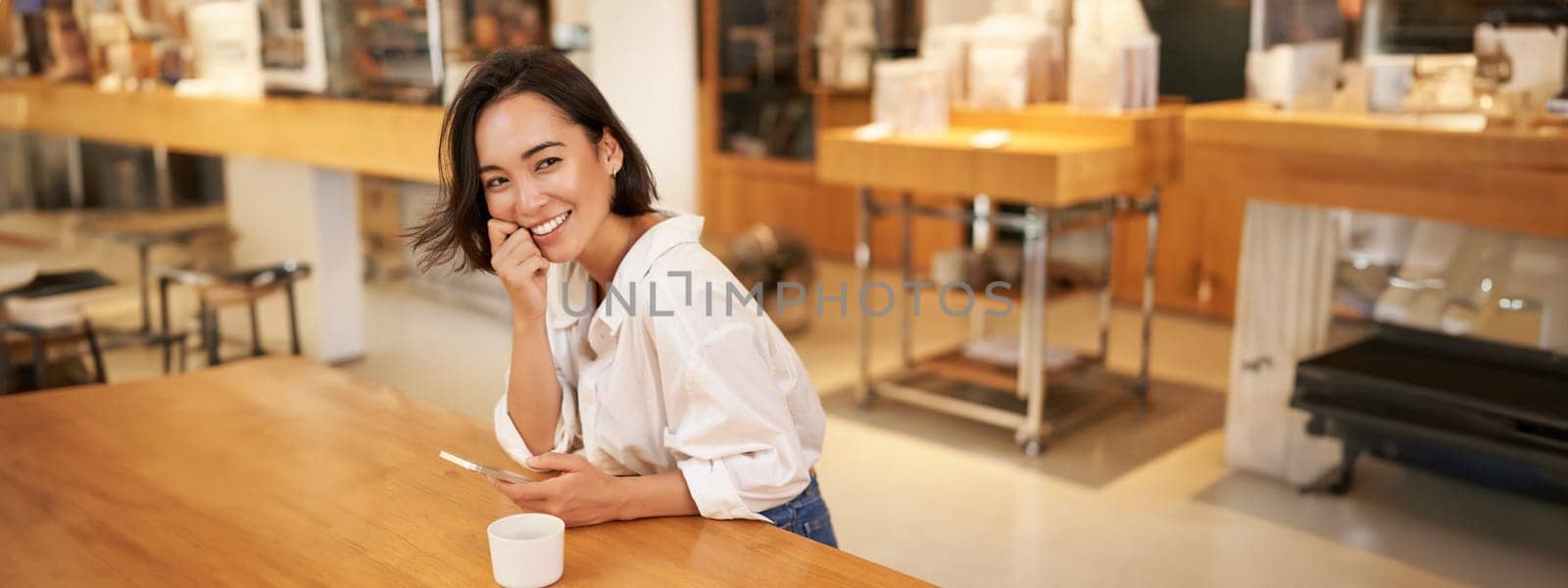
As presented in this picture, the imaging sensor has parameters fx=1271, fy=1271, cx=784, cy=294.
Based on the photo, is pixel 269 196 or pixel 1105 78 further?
pixel 269 196

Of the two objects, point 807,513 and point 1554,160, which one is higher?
point 1554,160

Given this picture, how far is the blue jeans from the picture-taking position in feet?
5.05

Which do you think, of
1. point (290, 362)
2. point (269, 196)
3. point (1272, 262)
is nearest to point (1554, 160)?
point (1272, 262)

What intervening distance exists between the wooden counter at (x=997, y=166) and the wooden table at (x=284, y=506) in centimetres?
198

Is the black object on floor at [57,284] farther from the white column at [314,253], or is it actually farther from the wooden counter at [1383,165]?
the wooden counter at [1383,165]

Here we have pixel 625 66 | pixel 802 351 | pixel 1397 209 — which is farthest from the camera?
pixel 802 351

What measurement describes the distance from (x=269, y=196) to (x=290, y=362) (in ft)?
7.17

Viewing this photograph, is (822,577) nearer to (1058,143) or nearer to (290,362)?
(290,362)

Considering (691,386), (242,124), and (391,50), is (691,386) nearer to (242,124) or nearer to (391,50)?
(391,50)

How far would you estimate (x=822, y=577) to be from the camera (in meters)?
1.25

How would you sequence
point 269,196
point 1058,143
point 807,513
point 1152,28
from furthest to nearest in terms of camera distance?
point 1152,28 → point 269,196 → point 1058,143 → point 807,513

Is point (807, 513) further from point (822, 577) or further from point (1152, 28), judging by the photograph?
point (1152, 28)

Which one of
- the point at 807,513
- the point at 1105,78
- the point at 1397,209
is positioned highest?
the point at 1105,78

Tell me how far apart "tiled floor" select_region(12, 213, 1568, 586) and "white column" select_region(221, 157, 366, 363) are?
11cm
